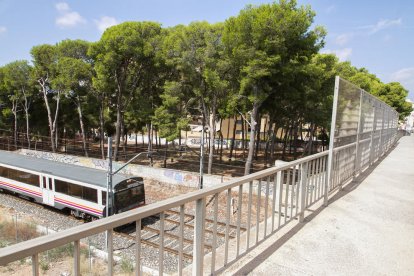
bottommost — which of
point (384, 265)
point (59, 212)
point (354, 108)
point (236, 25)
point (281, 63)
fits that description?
point (59, 212)

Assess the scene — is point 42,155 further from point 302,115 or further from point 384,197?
point 384,197

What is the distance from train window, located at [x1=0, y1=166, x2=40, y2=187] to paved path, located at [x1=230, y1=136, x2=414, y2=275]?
1450cm

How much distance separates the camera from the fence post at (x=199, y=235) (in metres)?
2.10

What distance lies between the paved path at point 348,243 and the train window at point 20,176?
14500 millimetres

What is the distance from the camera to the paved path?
285 centimetres

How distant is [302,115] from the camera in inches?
896

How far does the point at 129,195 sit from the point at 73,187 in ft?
8.80

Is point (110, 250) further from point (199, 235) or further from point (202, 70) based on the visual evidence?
point (202, 70)

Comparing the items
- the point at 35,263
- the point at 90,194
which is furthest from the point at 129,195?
the point at 35,263

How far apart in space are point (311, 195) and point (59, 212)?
13.7 meters

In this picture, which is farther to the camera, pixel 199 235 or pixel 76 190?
pixel 76 190

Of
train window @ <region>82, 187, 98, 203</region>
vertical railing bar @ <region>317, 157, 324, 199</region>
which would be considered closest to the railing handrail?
vertical railing bar @ <region>317, 157, 324, 199</region>

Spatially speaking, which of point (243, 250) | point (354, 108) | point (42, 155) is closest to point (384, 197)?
point (354, 108)

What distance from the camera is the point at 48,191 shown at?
547 inches
